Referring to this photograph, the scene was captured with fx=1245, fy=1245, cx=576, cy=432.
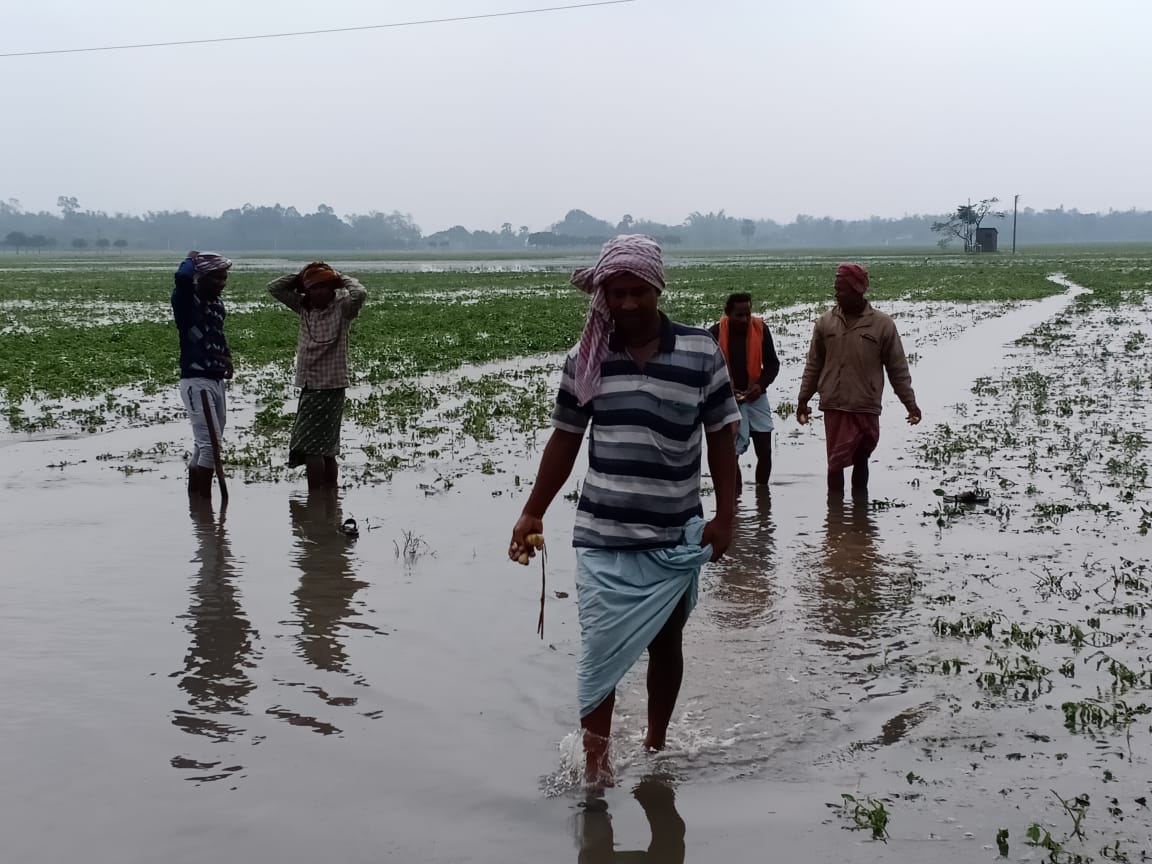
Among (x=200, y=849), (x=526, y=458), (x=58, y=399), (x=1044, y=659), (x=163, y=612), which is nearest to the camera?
(x=200, y=849)

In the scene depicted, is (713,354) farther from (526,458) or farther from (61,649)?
(526,458)

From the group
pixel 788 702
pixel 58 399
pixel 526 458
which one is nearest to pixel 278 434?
pixel 526 458

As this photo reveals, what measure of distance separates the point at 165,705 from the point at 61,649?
102cm

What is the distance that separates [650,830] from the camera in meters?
4.02

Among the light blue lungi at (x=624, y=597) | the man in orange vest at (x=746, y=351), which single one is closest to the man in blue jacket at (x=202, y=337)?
the man in orange vest at (x=746, y=351)

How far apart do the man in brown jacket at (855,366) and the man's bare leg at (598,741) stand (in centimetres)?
439

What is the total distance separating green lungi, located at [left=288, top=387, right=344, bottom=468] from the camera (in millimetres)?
8844

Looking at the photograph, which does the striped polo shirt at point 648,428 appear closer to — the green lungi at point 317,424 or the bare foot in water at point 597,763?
the bare foot in water at point 597,763

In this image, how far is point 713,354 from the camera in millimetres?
4004

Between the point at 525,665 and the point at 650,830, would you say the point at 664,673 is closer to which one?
the point at 650,830

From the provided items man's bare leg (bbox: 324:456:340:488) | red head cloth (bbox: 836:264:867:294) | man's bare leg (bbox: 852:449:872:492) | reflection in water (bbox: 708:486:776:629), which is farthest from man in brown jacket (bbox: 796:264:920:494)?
man's bare leg (bbox: 324:456:340:488)

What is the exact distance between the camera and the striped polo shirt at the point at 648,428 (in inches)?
155

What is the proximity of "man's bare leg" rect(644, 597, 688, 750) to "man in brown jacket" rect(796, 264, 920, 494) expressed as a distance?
4.11m

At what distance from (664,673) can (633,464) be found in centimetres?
83
